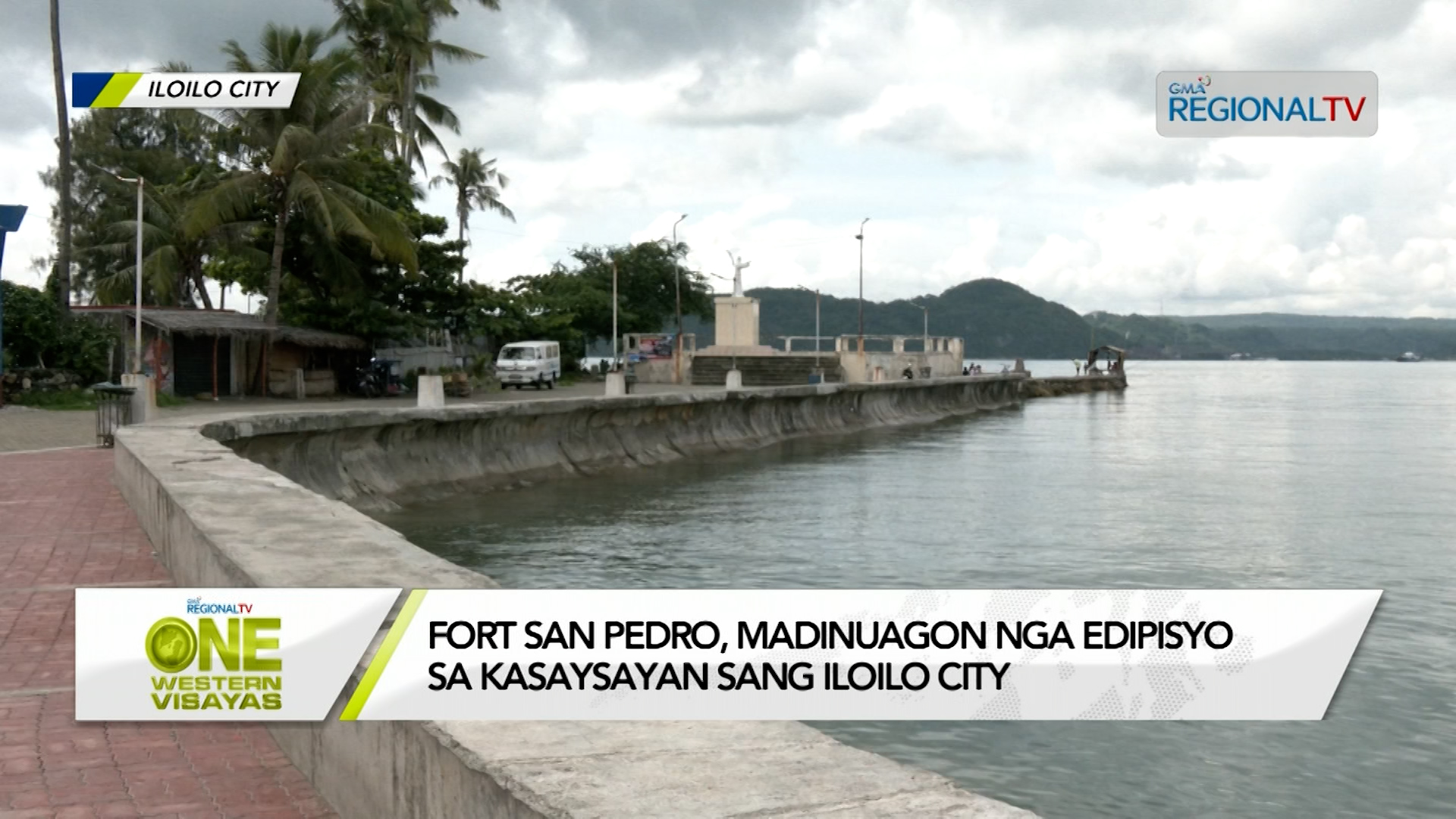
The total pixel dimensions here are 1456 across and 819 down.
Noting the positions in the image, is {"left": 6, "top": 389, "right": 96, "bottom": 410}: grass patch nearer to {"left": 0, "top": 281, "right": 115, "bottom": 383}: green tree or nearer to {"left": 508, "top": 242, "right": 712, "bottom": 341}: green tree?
{"left": 0, "top": 281, "right": 115, "bottom": 383}: green tree

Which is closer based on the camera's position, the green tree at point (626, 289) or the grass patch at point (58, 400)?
the grass patch at point (58, 400)

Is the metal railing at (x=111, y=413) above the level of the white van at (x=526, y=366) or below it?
below

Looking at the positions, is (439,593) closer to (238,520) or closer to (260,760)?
(260,760)

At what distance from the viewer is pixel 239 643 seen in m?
4.34

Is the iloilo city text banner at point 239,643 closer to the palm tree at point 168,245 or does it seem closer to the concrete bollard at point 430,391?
the concrete bollard at point 430,391

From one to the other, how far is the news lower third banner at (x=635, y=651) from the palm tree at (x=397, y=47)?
42630 millimetres

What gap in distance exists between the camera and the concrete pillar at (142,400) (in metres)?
20.6

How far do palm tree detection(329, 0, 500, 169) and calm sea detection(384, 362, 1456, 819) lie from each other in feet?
74.0

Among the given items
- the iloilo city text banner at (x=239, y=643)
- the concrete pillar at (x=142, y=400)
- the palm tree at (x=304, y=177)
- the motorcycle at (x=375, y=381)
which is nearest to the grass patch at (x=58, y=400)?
the palm tree at (x=304, y=177)

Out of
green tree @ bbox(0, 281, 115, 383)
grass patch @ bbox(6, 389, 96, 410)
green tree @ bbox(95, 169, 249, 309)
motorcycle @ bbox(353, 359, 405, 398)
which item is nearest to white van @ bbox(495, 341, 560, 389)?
motorcycle @ bbox(353, 359, 405, 398)

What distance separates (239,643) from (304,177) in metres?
32.7

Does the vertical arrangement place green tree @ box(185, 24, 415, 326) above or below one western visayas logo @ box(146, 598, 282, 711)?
above

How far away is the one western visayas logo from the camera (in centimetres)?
432

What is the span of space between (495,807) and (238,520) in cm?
484
